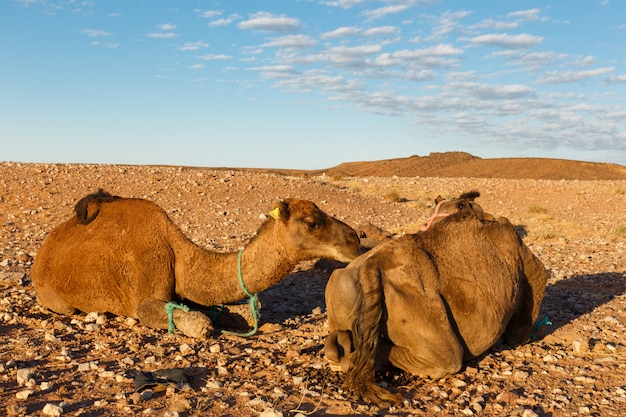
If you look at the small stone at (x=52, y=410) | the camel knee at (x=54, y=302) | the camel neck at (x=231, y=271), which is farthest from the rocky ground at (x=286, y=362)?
the camel neck at (x=231, y=271)

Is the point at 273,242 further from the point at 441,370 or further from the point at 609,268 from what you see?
the point at 609,268

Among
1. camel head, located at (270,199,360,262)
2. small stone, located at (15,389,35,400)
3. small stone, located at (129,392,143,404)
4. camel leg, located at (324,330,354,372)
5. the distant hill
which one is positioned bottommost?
small stone, located at (129,392,143,404)

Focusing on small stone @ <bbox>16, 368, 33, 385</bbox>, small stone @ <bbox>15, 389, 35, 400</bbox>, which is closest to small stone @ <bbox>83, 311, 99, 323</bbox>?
small stone @ <bbox>16, 368, 33, 385</bbox>

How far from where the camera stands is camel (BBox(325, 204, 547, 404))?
5.06 metres

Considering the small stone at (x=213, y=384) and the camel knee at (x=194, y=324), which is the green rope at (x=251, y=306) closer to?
the camel knee at (x=194, y=324)

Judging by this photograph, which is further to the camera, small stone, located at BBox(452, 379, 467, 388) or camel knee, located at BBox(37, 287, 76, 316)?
camel knee, located at BBox(37, 287, 76, 316)

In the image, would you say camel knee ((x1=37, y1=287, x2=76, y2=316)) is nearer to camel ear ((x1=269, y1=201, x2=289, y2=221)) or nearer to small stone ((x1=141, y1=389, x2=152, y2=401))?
camel ear ((x1=269, y1=201, x2=289, y2=221))

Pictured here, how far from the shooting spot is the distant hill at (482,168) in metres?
52.8

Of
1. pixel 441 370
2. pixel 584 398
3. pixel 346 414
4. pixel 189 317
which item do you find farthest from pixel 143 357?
pixel 584 398

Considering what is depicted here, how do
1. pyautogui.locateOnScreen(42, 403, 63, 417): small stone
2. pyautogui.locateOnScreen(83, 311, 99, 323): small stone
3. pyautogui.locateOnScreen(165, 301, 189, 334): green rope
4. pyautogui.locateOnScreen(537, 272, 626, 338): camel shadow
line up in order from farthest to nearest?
1. pyautogui.locateOnScreen(537, 272, 626, 338): camel shadow
2. pyautogui.locateOnScreen(83, 311, 99, 323): small stone
3. pyautogui.locateOnScreen(165, 301, 189, 334): green rope
4. pyautogui.locateOnScreen(42, 403, 63, 417): small stone

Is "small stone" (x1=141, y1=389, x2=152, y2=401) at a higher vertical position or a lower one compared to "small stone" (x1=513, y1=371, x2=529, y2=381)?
higher

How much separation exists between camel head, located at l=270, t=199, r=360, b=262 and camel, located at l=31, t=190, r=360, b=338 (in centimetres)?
A: 1

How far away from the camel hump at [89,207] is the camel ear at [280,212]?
7.41 ft

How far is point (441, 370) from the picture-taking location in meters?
5.33
